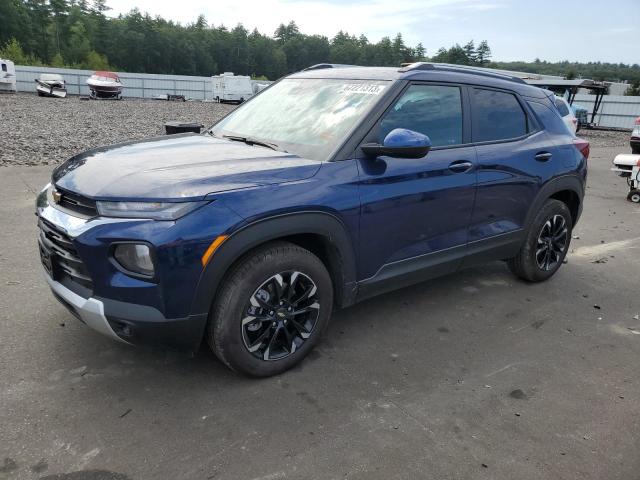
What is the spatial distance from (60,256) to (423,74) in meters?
2.66

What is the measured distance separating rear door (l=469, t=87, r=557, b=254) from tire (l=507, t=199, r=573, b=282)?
28 centimetres

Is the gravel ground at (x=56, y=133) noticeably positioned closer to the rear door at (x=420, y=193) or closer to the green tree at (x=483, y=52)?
the rear door at (x=420, y=193)

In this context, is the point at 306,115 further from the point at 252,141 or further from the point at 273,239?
the point at 273,239

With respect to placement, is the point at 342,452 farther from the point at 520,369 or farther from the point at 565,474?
the point at 520,369

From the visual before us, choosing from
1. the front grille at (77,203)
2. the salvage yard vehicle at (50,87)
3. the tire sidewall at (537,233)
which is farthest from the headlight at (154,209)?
the salvage yard vehicle at (50,87)

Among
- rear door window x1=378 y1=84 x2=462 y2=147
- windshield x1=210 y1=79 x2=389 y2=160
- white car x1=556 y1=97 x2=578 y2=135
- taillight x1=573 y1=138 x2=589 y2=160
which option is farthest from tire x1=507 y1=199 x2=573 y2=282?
windshield x1=210 y1=79 x2=389 y2=160

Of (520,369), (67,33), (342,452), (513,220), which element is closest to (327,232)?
(342,452)

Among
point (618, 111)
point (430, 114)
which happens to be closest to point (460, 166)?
point (430, 114)

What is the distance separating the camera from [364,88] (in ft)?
11.4

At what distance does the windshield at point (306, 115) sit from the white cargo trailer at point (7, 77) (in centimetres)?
3367

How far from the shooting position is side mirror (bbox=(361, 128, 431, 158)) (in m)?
2.99

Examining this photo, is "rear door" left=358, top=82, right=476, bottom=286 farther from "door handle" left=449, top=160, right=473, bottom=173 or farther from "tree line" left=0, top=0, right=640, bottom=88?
"tree line" left=0, top=0, right=640, bottom=88

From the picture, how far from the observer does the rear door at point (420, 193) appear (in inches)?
126

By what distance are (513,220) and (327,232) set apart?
208 centimetres
